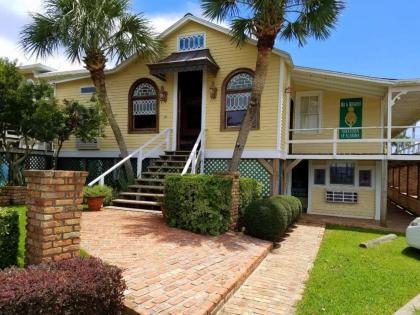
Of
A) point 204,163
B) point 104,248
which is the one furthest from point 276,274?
point 204,163

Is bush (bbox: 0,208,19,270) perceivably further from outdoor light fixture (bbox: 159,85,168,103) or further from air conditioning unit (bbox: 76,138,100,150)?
air conditioning unit (bbox: 76,138,100,150)

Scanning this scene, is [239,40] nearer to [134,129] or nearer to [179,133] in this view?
[179,133]

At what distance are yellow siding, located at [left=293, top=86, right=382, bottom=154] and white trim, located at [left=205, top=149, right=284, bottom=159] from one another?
7.29 ft

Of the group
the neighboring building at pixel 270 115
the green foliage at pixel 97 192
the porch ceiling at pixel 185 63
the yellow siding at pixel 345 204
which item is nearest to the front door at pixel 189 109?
the neighboring building at pixel 270 115

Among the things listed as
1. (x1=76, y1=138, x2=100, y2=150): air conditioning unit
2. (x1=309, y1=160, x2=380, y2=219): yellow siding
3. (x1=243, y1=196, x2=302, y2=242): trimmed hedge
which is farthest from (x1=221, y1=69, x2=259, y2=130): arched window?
(x1=76, y1=138, x2=100, y2=150): air conditioning unit

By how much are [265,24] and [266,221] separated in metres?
5.89

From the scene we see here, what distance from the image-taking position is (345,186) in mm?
14375

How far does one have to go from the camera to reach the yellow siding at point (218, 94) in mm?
12688

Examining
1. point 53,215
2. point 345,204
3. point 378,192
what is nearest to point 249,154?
point 345,204

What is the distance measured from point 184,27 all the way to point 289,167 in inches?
266

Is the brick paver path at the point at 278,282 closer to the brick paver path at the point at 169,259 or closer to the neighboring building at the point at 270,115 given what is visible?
the brick paver path at the point at 169,259

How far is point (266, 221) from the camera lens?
8812 millimetres

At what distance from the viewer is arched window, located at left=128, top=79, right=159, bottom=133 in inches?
577

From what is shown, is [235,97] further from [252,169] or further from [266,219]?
[266,219]
